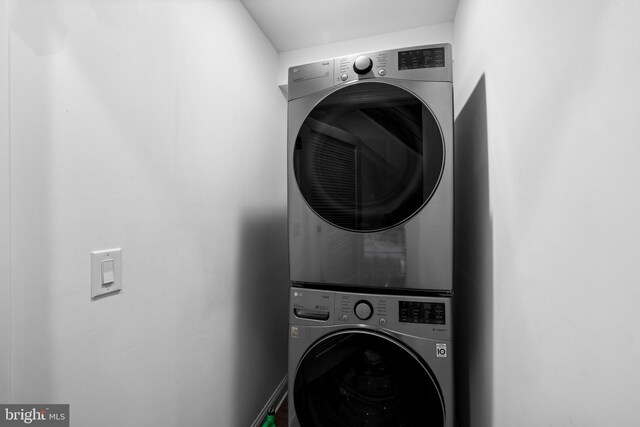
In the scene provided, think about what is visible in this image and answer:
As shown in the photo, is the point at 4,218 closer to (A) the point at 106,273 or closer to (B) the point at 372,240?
(A) the point at 106,273

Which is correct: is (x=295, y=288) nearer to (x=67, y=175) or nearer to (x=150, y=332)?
(x=150, y=332)

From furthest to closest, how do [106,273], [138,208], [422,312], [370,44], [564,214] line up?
[370,44] → [422,312] → [138,208] → [106,273] → [564,214]

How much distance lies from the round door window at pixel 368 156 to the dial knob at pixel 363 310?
30 centimetres

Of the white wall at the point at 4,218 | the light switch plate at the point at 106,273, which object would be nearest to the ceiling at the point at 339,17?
the white wall at the point at 4,218

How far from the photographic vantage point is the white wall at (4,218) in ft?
1.86

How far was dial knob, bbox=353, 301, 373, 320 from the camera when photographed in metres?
1.06

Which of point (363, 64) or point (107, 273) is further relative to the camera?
point (363, 64)

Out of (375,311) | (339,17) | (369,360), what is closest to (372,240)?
(375,311)

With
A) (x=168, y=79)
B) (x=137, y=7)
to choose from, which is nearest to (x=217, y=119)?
(x=168, y=79)

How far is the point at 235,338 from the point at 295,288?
49 centimetres

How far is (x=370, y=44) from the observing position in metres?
1.82

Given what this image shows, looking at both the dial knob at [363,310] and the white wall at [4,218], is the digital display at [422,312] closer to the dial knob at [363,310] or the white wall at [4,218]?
the dial knob at [363,310]

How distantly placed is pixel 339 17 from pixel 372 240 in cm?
139

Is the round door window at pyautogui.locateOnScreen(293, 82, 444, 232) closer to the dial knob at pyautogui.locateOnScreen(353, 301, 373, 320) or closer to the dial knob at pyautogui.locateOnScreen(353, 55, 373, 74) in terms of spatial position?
the dial knob at pyautogui.locateOnScreen(353, 55, 373, 74)
